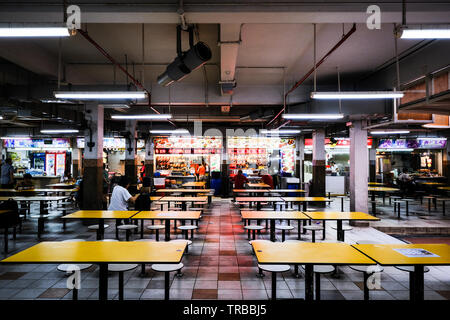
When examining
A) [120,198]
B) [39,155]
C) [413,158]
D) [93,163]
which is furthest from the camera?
[413,158]

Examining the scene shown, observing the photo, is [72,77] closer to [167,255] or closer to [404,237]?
[167,255]

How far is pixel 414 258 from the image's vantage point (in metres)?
3.11

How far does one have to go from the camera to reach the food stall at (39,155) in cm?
1772

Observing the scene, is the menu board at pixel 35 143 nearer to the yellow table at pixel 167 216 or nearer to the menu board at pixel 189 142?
the menu board at pixel 189 142

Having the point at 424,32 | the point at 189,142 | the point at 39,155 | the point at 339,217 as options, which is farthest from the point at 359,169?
the point at 39,155

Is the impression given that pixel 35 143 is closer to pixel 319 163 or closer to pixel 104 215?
pixel 104 215

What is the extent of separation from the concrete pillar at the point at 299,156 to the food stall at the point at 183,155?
5312 mm

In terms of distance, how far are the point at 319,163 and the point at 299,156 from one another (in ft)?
17.6

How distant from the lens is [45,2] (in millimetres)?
3777

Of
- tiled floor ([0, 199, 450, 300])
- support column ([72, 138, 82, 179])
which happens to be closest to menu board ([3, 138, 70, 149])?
support column ([72, 138, 82, 179])
